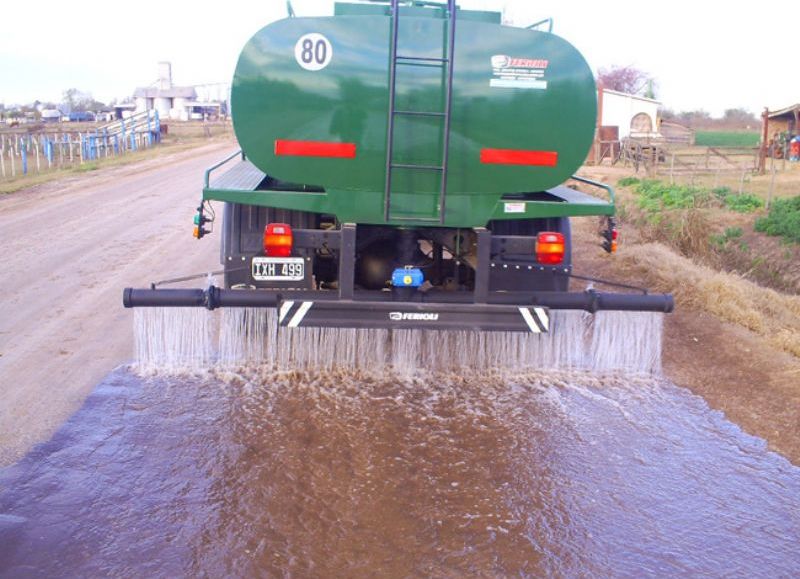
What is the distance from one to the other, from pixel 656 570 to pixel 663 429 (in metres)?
1.79

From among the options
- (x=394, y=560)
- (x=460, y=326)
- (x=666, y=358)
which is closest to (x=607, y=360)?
(x=666, y=358)

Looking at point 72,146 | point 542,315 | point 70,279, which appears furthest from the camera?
point 72,146

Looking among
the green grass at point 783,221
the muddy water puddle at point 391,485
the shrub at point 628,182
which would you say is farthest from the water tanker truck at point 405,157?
the shrub at point 628,182

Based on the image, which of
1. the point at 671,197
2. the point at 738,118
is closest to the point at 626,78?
the point at 738,118

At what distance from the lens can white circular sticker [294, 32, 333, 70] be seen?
15.4 ft

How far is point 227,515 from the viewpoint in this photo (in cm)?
395

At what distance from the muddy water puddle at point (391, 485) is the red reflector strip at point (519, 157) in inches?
68.5

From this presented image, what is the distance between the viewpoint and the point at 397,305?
5.07 metres

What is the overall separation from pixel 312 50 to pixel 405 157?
0.87m

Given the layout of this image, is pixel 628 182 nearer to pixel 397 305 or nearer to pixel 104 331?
pixel 104 331

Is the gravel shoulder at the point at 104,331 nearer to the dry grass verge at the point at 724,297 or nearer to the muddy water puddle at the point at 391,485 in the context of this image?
the dry grass verge at the point at 724,297

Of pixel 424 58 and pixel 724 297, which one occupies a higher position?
pixel 424 58

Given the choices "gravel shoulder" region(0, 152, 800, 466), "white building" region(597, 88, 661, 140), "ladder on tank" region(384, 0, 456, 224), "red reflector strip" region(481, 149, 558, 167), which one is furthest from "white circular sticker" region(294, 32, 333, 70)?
"white building" region(597, 88, 661, 140)

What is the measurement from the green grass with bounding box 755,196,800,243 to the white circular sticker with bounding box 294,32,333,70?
1130cm
